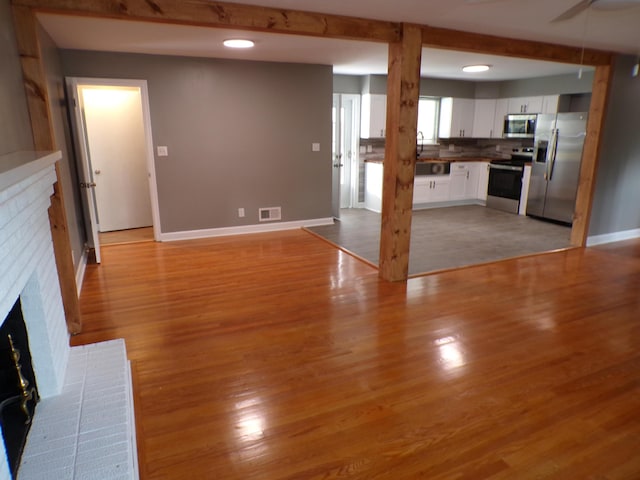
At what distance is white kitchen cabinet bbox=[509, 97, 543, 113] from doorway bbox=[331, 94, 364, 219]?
2.83 m

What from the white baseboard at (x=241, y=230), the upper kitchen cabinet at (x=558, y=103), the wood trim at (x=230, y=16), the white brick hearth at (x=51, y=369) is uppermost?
the wood trim at (x=230, y=16)

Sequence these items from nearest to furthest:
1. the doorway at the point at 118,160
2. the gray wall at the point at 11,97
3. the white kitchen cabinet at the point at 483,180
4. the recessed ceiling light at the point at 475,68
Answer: the gray wall at the point at 11,97, the doorway at the point at 118,160, the recessed ceiling light at the point at 475,68, the white kitchen cabinet at the point at 483,180

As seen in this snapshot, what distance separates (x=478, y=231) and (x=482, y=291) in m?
2.47

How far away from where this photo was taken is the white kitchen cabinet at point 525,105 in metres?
6.93

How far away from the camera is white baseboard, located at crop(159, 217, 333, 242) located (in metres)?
5.54

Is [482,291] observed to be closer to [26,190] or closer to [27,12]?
[26,190]

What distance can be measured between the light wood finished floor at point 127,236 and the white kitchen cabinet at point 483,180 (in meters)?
6.01

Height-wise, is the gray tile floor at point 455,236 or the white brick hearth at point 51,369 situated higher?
the white brick hearth at point 51,369

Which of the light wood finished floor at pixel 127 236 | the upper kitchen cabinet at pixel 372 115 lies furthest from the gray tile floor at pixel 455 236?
the light wood finished floor at pixel 127 236

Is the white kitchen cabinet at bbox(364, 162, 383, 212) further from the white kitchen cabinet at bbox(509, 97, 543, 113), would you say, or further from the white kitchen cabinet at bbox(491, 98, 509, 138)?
the white kitchen cabinet at bbox(509, 97, 543, 113)

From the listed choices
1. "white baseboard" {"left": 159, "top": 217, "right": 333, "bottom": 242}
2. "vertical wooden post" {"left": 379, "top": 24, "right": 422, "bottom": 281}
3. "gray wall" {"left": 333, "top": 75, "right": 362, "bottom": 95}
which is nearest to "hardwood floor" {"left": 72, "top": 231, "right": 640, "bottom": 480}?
"vertical wooden post" {"left": 379, "top": 24, "right": 422, "bottom": 281}

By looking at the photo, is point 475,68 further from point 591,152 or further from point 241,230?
point 241,230

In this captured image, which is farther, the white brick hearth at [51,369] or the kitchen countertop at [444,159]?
the kitchen countertop at [444,159]

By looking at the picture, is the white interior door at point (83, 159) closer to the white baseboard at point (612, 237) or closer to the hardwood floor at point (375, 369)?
the hardwood floor at point (375, 369)
